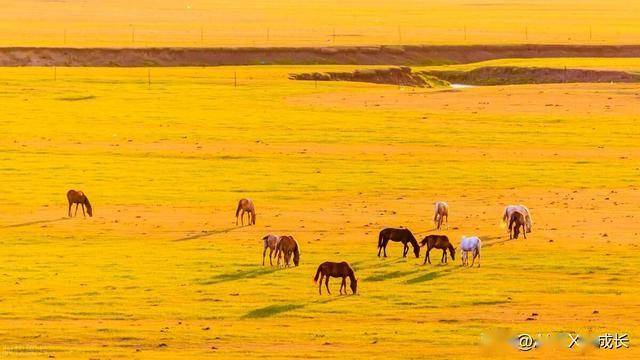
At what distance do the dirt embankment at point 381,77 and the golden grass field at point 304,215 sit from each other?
10370 millimetres

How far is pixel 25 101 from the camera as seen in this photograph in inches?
3103

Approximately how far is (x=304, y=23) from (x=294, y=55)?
3687 cm

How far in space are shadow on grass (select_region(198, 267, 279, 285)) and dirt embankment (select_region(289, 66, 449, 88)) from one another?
59.3 meters

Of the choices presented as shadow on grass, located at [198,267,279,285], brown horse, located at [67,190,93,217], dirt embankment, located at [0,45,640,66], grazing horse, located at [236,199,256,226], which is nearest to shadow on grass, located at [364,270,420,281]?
shadow on grass, located at [198,267,279,285]

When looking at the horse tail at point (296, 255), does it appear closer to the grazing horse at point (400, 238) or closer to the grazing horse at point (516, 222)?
A: the grazing horse at point (400, 238)

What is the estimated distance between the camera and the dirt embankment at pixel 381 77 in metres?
96.1

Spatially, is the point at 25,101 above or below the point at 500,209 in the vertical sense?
above

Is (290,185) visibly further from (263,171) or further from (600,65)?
(600,65)

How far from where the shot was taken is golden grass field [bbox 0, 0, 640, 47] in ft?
383

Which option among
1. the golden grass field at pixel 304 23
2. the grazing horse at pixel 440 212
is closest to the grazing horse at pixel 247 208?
the grazing horse at pixel 440 212

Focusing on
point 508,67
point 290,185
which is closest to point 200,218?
point 290,185

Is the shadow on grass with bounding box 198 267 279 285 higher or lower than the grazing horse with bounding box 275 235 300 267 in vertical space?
lower

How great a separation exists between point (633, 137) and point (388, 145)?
441 inches

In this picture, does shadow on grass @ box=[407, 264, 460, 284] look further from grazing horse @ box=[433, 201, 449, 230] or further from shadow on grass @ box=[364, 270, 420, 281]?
grazing horse @ box=[433, 201, 449, 230]
